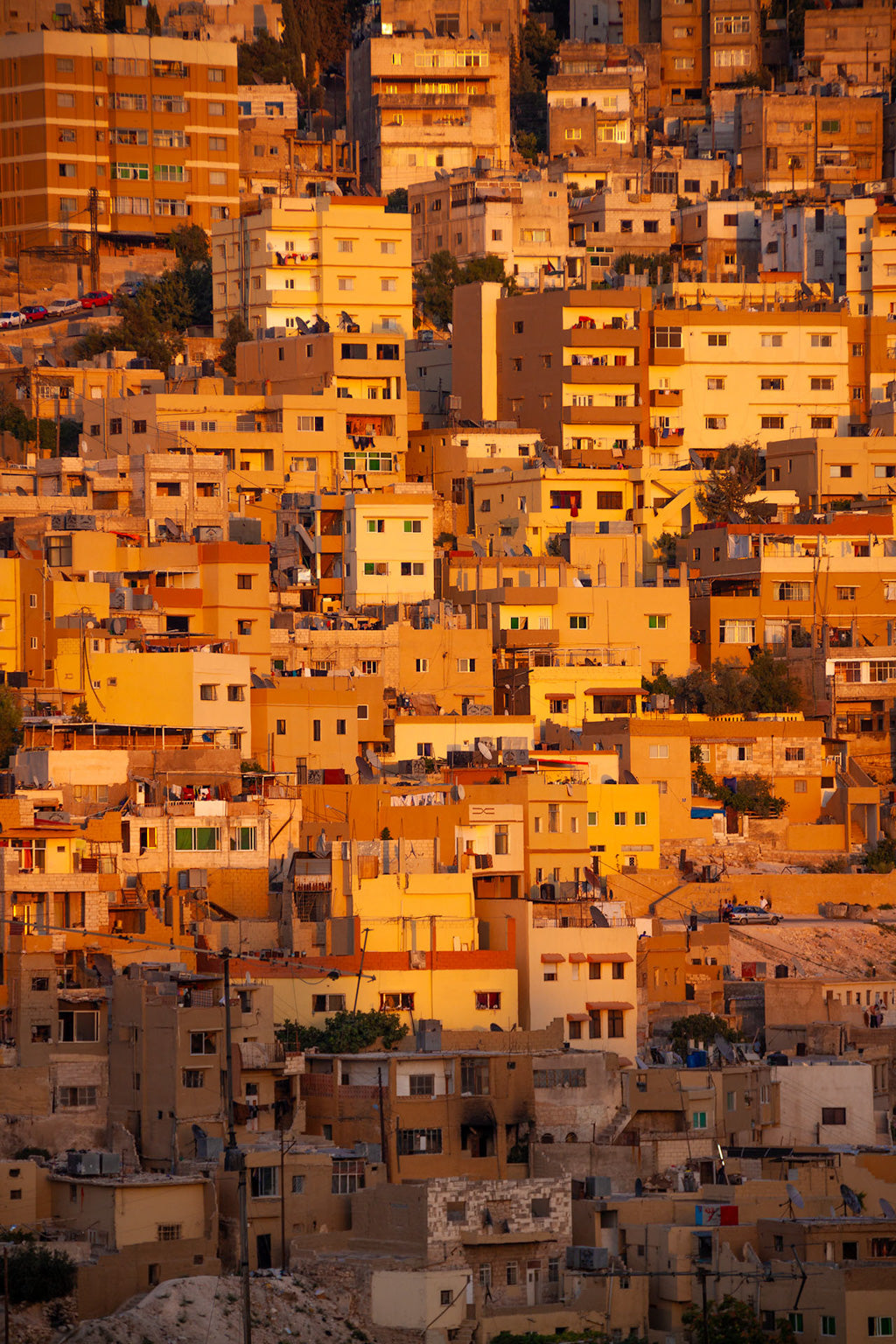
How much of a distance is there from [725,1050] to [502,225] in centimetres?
3310

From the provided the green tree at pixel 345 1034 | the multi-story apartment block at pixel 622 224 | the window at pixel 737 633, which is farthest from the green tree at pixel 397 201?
the green tree at pixel 345 1034

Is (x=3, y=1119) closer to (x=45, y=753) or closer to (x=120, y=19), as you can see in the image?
(x=45, y=753)

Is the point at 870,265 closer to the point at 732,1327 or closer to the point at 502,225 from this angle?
the point at 502,225

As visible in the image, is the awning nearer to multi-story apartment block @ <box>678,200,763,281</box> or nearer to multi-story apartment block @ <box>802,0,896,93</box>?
multi-story apartment block @ <box>678,200,763,281</box>

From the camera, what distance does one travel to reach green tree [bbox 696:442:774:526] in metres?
58.2

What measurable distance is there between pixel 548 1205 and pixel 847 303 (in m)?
34.0

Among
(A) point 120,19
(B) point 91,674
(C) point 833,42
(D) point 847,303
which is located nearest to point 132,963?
(B) point 91,674

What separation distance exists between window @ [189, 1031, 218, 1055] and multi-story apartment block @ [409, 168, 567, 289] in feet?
115

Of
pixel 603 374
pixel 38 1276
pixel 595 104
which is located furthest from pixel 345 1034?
pixel 595 104

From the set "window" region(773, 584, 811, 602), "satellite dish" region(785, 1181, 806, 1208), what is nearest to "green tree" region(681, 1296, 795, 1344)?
"satellite dish" region(785, 1181, 806, 1208)

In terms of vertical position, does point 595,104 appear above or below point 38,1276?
above

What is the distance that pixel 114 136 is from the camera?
7338 cm

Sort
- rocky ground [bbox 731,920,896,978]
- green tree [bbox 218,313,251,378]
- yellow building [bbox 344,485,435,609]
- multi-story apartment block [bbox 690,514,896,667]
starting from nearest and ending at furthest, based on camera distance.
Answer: rocky ground [bbox 731,920,896,978], multi-story apartment block [bbox 690,514,896,667], yellow building [bbox 344,485,435,609], green tree [bbox 218,313,251,378]

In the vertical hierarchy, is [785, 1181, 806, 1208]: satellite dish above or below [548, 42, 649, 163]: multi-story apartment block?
below
